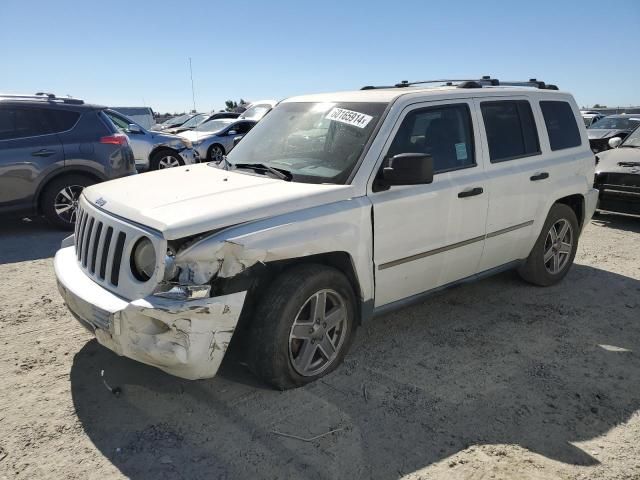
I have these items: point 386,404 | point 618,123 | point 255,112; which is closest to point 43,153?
point 386,404

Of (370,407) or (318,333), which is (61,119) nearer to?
(318,333)

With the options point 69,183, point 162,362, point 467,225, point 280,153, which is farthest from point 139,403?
point 69,183

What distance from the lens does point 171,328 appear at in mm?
2742

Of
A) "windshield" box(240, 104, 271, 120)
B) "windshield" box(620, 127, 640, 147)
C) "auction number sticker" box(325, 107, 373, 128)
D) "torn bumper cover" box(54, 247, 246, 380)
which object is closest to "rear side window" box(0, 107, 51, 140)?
"auction number sticker" box(325, 107, 373, 128)

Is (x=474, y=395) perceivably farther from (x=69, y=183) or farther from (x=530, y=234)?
(x=69, y=183)

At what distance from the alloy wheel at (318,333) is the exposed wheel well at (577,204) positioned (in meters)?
2.97

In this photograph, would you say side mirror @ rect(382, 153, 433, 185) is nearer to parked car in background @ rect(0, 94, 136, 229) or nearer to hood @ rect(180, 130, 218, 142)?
Answer: parked car in background @ rect(0, 94, 136, 229)

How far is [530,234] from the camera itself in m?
→ 4.78

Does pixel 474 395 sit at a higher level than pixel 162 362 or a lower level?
lower

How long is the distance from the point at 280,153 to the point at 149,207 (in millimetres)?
1213

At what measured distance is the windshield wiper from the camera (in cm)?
361

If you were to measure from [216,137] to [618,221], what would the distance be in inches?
404

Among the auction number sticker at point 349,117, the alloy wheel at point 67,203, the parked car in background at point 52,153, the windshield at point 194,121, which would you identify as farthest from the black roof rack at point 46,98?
the windshield at point 194,121

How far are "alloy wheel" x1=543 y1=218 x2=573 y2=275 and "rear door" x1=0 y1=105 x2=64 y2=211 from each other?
6.13m
